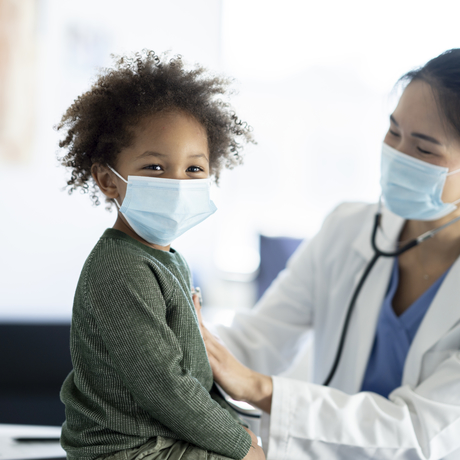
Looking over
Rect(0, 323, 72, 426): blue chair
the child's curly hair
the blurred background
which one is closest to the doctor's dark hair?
the blurred background

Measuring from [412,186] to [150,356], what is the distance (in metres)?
0.87

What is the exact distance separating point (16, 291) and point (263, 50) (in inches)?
104

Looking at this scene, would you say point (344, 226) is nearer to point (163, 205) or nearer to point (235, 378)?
point (235, 378)

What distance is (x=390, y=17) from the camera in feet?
11.3

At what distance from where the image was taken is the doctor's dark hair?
119 cm

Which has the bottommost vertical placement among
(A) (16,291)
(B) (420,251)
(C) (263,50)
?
(A) (16,291)

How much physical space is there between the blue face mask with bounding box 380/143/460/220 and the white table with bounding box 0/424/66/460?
109cm

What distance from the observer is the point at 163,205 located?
0.88 meters

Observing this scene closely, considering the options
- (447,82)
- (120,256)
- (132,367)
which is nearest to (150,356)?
(132,367)

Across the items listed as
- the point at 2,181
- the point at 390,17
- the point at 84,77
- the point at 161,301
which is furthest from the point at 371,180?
the point at 161,301

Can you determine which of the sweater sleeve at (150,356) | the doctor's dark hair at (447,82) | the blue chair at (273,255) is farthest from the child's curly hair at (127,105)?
the blue chair at (273,255)

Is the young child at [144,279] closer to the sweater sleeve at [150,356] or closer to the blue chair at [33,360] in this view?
the sweater sleeve at [150,356]

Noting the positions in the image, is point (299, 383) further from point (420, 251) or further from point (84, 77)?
point (84, 77)

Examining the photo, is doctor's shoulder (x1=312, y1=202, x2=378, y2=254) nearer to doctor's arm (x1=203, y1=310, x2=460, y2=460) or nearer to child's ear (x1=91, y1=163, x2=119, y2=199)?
doctor's arm (x1=203, y1=310, x2=460, y2=460)
